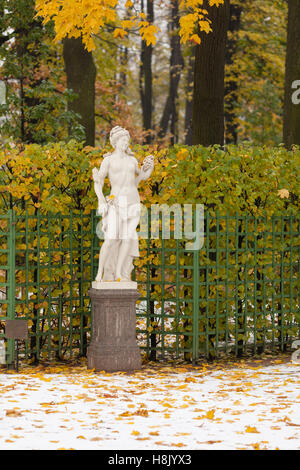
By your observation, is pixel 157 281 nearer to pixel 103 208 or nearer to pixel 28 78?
pixel 103 208

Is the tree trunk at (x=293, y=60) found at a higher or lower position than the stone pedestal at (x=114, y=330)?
higher

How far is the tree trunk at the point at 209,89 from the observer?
12.4 m

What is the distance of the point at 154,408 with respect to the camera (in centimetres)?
825

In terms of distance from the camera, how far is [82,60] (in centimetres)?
1694

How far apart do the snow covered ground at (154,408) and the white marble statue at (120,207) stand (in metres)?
1.38

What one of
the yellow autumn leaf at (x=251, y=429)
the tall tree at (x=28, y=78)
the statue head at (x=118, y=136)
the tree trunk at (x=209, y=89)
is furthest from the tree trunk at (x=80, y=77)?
the yellow autumn leaf at (x=251, y=429)

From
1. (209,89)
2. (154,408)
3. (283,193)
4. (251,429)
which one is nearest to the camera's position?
(251,429)

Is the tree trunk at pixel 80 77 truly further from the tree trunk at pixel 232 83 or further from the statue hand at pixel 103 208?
the tree trunk at pixel 232 83

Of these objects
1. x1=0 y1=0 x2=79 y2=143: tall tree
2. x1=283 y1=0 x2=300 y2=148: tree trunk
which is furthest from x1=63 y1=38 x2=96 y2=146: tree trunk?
x1=283 y1=0 x2=300 y2=148: tree trunk

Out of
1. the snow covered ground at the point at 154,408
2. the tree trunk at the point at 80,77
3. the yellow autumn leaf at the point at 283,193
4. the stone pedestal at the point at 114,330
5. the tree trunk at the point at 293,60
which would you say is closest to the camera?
the snow covered ground at the point at 154,408

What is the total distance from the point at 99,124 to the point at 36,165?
1938 centimetres

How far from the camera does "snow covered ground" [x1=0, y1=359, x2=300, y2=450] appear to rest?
6.73m

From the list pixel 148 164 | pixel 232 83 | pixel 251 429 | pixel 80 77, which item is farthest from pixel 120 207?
pixel 232 83

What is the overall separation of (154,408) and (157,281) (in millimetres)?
3077
